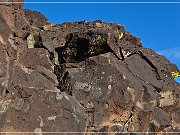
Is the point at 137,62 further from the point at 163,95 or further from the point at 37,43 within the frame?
the point at 37,43

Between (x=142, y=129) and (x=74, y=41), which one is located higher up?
(x=74, y=41)

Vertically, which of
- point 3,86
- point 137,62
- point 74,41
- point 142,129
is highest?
point 74,41

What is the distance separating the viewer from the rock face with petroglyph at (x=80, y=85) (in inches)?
651

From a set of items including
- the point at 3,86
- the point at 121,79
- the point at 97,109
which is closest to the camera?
the point at 3,86

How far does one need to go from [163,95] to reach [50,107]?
7025mm

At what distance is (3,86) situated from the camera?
16.6m

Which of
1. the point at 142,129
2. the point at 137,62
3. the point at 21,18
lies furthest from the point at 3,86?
the point at 137,62

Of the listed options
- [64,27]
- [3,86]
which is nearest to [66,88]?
[3,86]

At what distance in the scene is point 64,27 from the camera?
2948 cm

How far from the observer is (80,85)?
728 inches

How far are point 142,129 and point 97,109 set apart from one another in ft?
8.69

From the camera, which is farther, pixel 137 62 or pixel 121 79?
pixel 137 62

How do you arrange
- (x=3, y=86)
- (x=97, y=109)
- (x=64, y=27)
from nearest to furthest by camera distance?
(x=3, y=86)
(x=97, y=109)
(x=64, y=27)

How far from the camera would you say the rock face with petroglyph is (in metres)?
16.5
